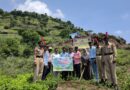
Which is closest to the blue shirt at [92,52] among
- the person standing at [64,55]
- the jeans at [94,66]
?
the jeans at [94,66]

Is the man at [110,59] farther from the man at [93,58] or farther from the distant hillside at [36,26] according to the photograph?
the distant hillside at [36,26]

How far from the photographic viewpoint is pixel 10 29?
7906 cm

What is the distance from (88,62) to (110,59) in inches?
87.6

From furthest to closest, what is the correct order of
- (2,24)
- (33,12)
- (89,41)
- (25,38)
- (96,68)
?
(33,12)
(2,24)
(25,38)
(89,41)
(96,68)

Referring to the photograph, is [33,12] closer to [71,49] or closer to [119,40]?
[119,40]

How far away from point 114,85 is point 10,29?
224ft

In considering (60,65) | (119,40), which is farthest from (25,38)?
(60,65)

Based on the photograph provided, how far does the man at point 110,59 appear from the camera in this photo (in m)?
12.4

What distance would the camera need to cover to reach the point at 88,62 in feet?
48.3

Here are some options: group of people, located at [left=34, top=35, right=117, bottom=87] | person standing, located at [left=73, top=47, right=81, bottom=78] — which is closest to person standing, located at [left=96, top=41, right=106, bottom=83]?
group of people, located at [left=34, top=35, right=117, bottom=87]

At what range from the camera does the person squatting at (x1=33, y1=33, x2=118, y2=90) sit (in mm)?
12539

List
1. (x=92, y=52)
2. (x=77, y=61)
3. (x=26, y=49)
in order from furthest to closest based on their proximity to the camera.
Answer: (x=26, y=49) → (x=77, y=61) → (x=92, y=52)

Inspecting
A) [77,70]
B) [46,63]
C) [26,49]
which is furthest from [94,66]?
[26,49]

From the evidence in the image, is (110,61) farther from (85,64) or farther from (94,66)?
(85,64)
